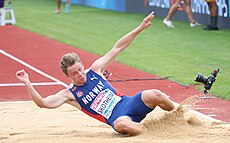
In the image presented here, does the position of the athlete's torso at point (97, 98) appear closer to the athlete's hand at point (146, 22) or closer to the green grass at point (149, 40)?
the athlete's hand at point (146, 22)

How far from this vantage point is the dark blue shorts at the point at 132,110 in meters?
7.86

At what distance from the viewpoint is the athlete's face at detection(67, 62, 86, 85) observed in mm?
7801

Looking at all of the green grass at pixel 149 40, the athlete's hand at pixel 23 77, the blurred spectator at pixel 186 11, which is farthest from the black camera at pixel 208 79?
the blurred spectator at pixel 186 11

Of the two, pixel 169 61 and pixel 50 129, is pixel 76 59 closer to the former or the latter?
pixel 50 129

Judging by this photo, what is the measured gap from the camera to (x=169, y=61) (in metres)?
15.0

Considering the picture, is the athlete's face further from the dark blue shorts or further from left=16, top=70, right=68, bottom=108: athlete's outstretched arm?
the dark blue shorts

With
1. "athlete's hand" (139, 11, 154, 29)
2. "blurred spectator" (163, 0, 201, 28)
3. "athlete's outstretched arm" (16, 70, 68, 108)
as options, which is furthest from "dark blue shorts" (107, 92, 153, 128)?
"blurred spectator" (163, 0, 201, 28)

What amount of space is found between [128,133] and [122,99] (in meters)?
0.51

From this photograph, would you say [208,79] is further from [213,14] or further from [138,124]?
[213,14]

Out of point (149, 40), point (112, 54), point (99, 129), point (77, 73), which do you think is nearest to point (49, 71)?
point (149, 40)

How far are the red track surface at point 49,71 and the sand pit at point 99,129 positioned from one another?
1.03 m

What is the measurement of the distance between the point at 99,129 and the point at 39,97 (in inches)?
44.7

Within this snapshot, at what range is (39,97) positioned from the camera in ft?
25.9

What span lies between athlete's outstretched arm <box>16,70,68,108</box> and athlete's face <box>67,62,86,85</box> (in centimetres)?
31
